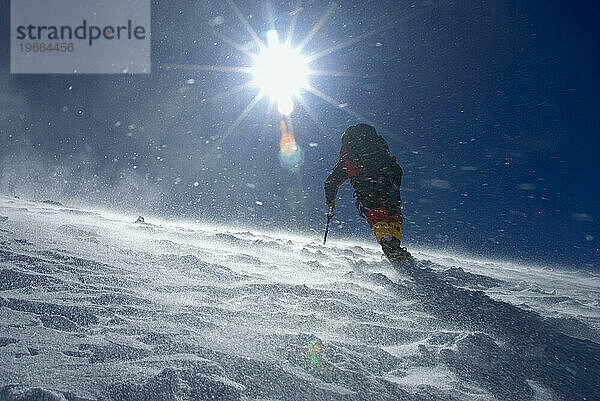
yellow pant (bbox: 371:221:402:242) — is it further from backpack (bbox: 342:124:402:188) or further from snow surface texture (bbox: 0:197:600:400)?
snow surface texture (bbox: 0:197:600:400)

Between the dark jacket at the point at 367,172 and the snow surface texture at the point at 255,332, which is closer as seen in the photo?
the snow surface texture at the point at 255,332

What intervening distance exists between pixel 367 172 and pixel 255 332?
4440 millimetres

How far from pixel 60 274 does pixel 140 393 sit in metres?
2.00

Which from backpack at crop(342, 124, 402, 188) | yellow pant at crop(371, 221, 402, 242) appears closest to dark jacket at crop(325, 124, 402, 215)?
backpack at crop(342, 124, 402, 188)

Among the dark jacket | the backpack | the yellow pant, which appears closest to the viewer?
the yellow pant

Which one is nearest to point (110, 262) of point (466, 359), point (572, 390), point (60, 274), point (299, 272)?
point (60, 274)

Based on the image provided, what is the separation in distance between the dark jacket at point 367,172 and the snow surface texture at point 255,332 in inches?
76.8

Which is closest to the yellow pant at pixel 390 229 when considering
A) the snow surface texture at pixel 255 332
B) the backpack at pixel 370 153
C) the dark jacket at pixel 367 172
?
the dark jacket at pixel 367 172

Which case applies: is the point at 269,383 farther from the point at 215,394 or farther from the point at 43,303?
the point at 43,303

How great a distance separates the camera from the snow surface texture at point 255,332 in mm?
1664

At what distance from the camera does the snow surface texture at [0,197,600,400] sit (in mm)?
1664

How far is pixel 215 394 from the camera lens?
155cm

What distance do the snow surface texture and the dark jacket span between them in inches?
76.8

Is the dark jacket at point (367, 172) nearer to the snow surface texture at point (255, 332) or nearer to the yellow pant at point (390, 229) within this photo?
the yellow pant at point (390, 229)
